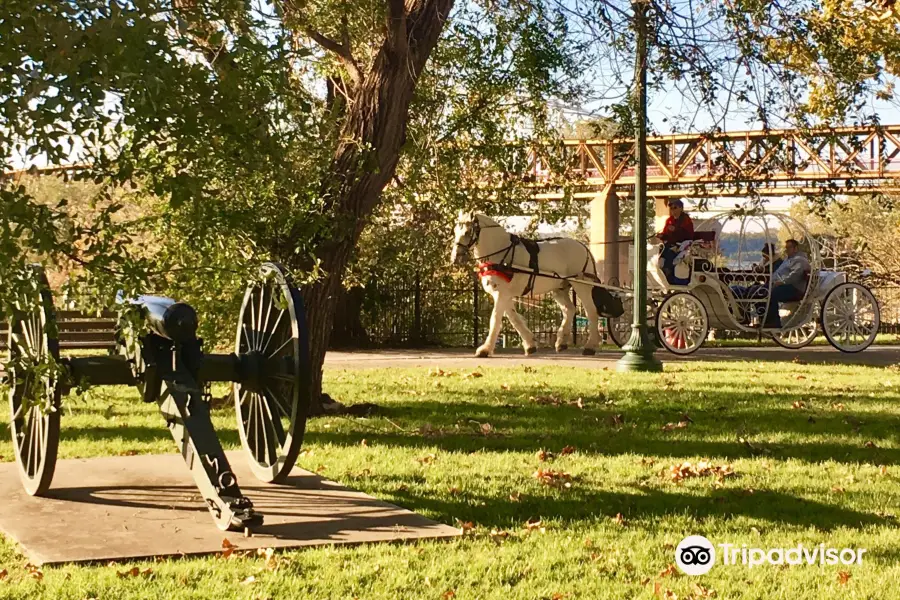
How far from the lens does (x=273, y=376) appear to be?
717cm

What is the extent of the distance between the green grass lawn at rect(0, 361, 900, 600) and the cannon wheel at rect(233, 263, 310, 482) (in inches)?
23.8

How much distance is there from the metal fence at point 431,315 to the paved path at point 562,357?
1.71m

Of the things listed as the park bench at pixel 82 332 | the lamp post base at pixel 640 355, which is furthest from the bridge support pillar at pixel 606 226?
the lamp post base at pixel 640 355

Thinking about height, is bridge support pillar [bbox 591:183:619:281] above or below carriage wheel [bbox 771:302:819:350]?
above

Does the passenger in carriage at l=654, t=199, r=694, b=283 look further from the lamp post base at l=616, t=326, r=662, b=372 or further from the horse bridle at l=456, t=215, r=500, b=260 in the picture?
the lamp post base at l=616, t=326, r=662, b=372

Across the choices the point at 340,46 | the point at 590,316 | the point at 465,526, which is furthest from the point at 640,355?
the point at 465,526

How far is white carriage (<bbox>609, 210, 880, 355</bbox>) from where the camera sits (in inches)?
766

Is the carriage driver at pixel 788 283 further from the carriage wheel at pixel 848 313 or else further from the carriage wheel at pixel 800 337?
the carriage wheel at pixel 800 337

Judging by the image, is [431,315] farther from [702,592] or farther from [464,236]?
[702,592]

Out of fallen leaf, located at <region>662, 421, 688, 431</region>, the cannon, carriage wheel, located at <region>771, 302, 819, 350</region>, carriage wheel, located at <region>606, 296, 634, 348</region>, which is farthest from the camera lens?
carriage wheel, located at <region>606, 296, 634, 348</region>

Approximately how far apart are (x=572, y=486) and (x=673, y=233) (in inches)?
492

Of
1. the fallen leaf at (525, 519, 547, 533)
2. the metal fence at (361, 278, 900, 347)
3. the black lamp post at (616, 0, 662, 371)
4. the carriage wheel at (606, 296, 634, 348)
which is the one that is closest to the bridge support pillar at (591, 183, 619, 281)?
the metal fence at (361, 278, 900, 347)

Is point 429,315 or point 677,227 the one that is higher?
point 677,227

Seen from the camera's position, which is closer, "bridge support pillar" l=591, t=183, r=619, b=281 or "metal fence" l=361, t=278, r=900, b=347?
"metal fence" l=361, t=278, r=900, b=347
